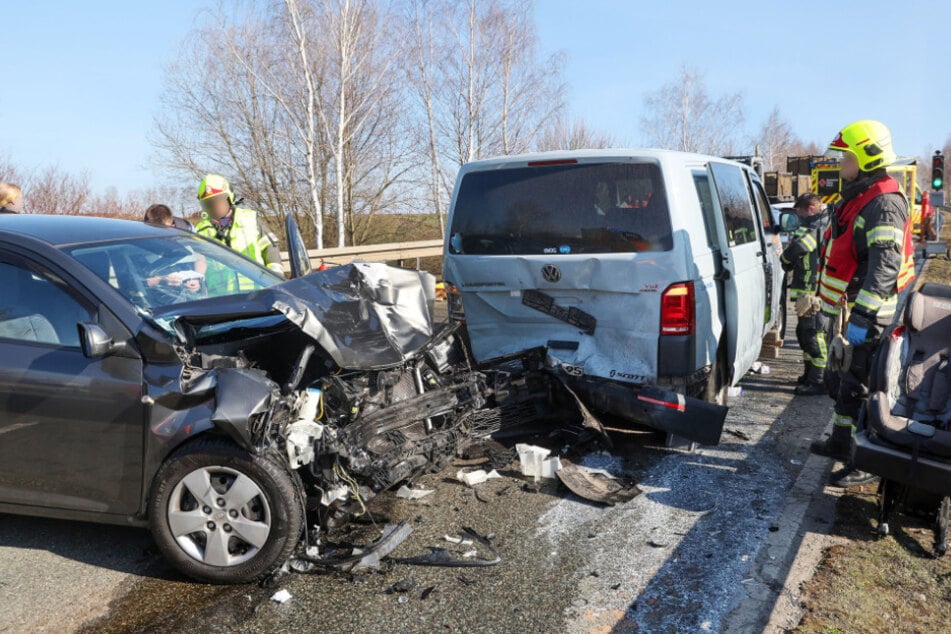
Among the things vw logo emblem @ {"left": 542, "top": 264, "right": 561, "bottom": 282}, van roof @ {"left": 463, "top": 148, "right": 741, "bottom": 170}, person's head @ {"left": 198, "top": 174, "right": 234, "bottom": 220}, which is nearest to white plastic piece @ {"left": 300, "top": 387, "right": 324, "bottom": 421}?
vw logo emblem @ {"left": 542, "top": 264, "right": 561, "bottom": 282}

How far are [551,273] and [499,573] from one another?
2.06 m

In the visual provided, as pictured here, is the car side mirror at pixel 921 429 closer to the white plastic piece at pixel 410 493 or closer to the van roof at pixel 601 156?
the van roof at pixel 601 156

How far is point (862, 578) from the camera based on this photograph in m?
3.40

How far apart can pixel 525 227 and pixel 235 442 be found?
2.45 meters

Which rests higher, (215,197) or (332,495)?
(215,197)

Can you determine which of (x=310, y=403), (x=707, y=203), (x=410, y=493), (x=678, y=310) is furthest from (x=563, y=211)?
(x=310, y=403)

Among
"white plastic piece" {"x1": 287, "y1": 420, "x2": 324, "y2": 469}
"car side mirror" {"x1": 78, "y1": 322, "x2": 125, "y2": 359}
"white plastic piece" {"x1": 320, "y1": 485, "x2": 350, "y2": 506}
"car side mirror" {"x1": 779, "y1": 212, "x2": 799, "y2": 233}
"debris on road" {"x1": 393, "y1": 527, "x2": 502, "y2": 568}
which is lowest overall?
"debris on road" {"x1": 393, "y1": 527, "x2": 502, "y2": 568}

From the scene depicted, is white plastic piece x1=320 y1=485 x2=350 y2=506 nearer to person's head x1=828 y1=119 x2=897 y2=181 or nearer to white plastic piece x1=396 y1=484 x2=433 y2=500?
white plastic piece x1=396 y1=484 x2=433 y2=500

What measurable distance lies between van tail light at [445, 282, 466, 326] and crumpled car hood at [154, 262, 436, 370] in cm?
78

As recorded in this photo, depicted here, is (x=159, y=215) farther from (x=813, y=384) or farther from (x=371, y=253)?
(x=371, y=253)

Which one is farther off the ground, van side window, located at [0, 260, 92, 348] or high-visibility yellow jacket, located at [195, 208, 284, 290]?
high-visibility yellow jacket, located at [195, 208, 284, 290]

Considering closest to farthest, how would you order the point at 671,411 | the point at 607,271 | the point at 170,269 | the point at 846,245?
the point at 170,269, the point at 671,411, the point at 607,271, the point at 846,245

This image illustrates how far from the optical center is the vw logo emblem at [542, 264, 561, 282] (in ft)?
16.0

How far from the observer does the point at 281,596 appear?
133 inches
